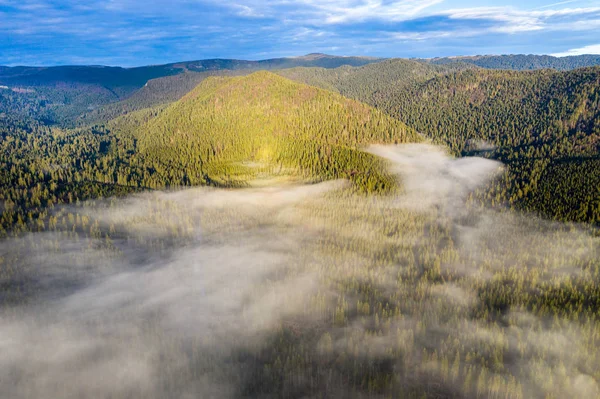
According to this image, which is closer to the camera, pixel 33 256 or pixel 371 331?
pixel 371 331

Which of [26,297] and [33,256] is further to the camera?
[33,256]

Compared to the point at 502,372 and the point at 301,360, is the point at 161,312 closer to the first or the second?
the point at 301,360

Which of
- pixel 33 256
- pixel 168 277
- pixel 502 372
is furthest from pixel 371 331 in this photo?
pixel 33 256

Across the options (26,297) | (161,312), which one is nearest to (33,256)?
(26,297)

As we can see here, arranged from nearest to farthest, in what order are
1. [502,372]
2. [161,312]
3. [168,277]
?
[502,372]
[161,312]
[168,277]

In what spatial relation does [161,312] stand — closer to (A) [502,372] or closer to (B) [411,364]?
(B) [411,364]

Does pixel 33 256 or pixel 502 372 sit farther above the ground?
pixel 33 256

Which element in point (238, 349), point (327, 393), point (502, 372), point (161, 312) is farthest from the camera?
point (161, 312)

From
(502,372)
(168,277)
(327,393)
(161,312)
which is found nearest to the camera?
(327,393)

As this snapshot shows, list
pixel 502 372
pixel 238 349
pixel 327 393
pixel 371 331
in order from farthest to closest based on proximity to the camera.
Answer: pixel 371 331
pixel 238 349
pixel 502 372
pixel 327 393
